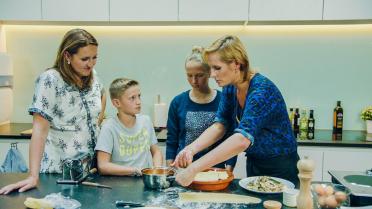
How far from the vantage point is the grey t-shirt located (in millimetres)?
1792

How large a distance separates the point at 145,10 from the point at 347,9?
1.41 metres

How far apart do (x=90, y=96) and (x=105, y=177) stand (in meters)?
0.40

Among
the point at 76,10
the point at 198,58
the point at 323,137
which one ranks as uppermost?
the point at 76,10

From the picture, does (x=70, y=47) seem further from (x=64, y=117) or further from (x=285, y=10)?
(x=285, y=10)

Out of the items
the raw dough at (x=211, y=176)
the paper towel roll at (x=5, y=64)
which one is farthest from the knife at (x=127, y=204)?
the paper towel roll at (x=5, y=64)

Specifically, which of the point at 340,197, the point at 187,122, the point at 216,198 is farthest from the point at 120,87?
the point at 340,197

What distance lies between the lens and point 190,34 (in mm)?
3174

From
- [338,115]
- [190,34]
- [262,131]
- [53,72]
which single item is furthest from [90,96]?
[338,115]

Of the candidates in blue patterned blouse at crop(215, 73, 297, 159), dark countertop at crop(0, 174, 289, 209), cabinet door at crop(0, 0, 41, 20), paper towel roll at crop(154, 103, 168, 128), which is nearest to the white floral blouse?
dark countertop at crop(0, 174, 289, 209)

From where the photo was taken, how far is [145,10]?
281 cm

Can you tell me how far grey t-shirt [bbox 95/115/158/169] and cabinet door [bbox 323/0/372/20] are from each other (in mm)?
1625

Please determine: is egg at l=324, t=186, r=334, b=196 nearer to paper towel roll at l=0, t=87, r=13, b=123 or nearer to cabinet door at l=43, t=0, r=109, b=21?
cabinet door at l=43, t=0, r=109, b=21

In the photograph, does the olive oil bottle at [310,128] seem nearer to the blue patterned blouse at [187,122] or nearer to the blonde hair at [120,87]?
the blue patterned blouse at [187,122]

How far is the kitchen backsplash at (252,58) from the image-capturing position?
122 inches
